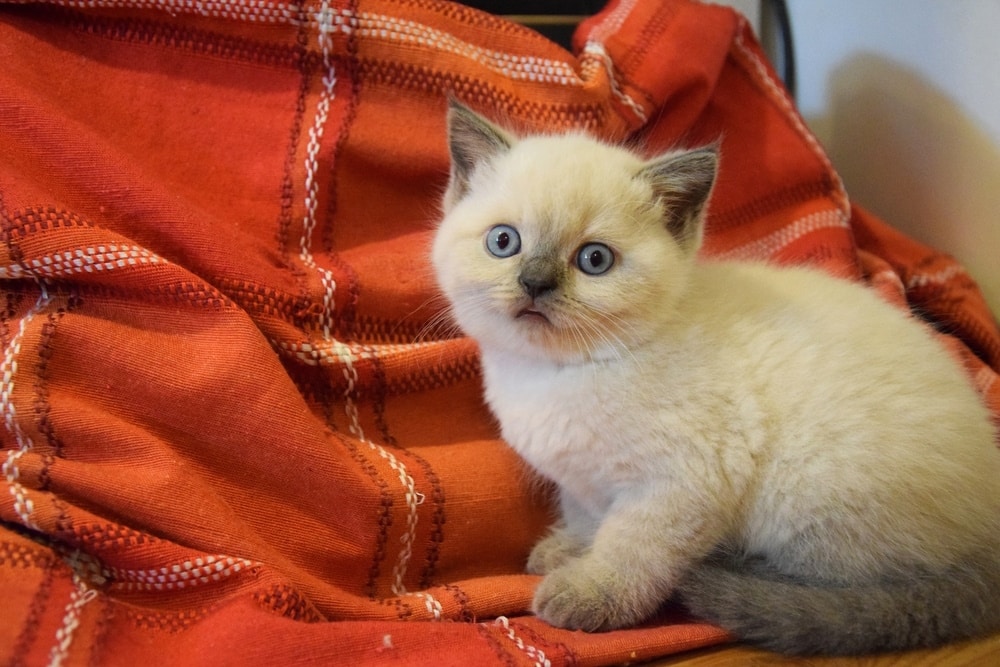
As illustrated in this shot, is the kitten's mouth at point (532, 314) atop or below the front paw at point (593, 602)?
atop

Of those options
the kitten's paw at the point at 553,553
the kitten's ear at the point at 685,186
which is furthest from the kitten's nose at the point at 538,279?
the kitten's paw at the point at 553,553

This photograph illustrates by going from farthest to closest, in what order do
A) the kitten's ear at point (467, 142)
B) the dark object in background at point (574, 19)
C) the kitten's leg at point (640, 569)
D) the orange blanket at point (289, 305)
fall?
the dark object in background at point (574, 19)
the kitten's ear at point (467, 142)
the kitten's leg at point (640, 569)
the orange blanket at point (289, 305)

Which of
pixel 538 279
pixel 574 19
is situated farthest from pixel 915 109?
pixel 538 279

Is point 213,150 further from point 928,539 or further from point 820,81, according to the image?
point 820,81

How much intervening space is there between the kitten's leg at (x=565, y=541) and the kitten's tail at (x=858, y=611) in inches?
9.9

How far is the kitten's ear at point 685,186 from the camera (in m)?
1.12

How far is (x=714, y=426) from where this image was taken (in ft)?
3.55

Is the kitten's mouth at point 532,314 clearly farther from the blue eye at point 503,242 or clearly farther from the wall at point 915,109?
the wall at point 915,109

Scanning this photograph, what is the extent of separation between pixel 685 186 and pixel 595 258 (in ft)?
0.61

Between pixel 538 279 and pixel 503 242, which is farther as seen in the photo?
pixel 503 242

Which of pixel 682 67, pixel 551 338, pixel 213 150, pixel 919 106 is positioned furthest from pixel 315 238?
pixel 919 106

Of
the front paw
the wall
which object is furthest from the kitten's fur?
the wall

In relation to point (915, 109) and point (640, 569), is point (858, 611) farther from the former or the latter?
point (915, 109)

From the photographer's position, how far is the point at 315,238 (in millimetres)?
1363
